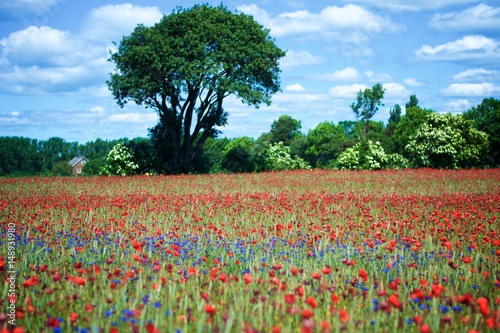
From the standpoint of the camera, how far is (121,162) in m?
35.9

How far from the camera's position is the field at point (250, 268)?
4.42 m

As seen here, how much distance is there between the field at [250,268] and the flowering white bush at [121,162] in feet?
70.3

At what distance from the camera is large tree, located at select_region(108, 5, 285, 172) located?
32.3 meters

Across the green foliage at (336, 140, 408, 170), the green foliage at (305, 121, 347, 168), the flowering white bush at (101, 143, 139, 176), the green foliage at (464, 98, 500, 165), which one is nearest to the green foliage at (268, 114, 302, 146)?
the green foliage at (305, 121, 347, 168)

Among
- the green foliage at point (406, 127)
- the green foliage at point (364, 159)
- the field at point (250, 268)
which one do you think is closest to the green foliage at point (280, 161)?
the green foliage at point (364, 159)

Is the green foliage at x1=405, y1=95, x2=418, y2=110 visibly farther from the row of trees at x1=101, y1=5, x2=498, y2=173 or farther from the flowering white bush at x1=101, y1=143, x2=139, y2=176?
the flowering white bush at x1=101, y1=143, x2=139, y2=176

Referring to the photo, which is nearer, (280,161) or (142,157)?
(142,157)

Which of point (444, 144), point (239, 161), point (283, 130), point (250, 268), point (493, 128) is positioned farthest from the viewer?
point (283, 130)

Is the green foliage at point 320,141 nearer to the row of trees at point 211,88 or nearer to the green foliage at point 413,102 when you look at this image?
the green foliage at point 413,102

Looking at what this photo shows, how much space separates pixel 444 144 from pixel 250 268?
35969 mm

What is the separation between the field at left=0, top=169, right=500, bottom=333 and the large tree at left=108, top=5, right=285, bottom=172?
18889mm

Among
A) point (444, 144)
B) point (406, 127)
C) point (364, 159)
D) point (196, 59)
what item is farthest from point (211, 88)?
point (406, 127)

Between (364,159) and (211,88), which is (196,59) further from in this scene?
(364,159)

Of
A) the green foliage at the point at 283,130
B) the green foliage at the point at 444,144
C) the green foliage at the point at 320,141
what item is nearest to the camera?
the green foliage at the point at 444,144
